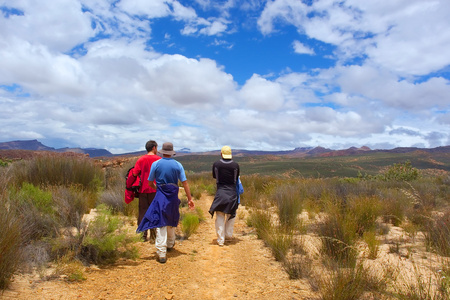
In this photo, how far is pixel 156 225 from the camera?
5637mm

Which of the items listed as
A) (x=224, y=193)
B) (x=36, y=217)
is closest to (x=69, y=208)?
(x=36, y=217)

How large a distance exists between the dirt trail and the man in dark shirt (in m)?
0.70

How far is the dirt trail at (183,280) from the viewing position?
3869mm

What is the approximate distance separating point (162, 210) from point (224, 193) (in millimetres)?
1848

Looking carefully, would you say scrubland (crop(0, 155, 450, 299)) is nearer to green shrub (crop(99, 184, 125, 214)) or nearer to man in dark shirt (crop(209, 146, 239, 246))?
green shrub (crop(99, 184, 125, 214))

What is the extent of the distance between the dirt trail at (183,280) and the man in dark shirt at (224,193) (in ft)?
2.30

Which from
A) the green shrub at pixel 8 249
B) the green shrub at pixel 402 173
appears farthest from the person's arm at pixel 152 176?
the green shrub at pixel 402 173

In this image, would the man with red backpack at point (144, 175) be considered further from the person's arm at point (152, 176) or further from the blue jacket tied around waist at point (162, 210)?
the blue jacket tied around waist at point (162, 210)

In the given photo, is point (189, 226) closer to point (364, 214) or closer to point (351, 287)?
point (364, 214)

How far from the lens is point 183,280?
4723mm

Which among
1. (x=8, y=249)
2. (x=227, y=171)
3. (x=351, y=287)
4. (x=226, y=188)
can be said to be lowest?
(x=351, y=287)

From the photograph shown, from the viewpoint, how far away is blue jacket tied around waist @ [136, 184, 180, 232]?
18.6ft

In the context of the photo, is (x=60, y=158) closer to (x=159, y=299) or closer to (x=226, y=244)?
(x=226, y=244)

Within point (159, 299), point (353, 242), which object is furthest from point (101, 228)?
point (353, 242)
